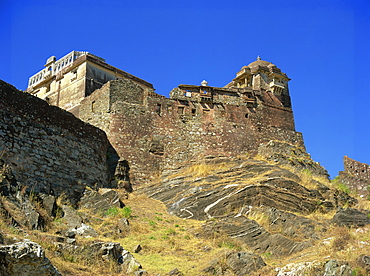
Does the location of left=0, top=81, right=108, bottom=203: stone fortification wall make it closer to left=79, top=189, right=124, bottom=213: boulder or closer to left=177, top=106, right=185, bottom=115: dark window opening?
left=79, top=189, right=124, bottom=213: boulder

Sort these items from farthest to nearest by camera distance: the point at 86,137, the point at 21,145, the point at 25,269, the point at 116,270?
the point at 86,137 → the point at 21,145 → the point at 116,270 → the point at 25,269

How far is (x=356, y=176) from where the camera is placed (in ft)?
96.0

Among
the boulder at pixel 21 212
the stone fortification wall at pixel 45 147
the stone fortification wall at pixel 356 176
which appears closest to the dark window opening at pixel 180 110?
the stone fortification wall at pixel 45 147

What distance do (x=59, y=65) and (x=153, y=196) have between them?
55.8ft

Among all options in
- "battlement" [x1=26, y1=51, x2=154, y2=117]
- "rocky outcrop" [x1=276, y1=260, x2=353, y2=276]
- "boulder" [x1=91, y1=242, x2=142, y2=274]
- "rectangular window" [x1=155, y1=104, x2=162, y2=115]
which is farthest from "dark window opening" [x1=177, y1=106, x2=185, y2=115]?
"boulder" [x1=91, y1=242, x2=142, y2=274]

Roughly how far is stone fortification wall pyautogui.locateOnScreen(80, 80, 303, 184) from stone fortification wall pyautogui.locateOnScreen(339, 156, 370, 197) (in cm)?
370

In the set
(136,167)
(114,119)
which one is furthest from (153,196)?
(114,119)

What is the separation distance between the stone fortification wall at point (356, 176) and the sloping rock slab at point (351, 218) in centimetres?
914

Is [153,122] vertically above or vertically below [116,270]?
above

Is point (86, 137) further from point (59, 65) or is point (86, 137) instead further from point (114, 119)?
point (59, 65)

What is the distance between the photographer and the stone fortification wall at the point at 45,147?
17297 mm

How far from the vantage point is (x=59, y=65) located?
34.9m

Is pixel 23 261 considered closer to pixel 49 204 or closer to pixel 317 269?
pixel 49 204

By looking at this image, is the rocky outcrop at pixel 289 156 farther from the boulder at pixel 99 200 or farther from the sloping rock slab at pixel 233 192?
the boulder at pixel 99 200
